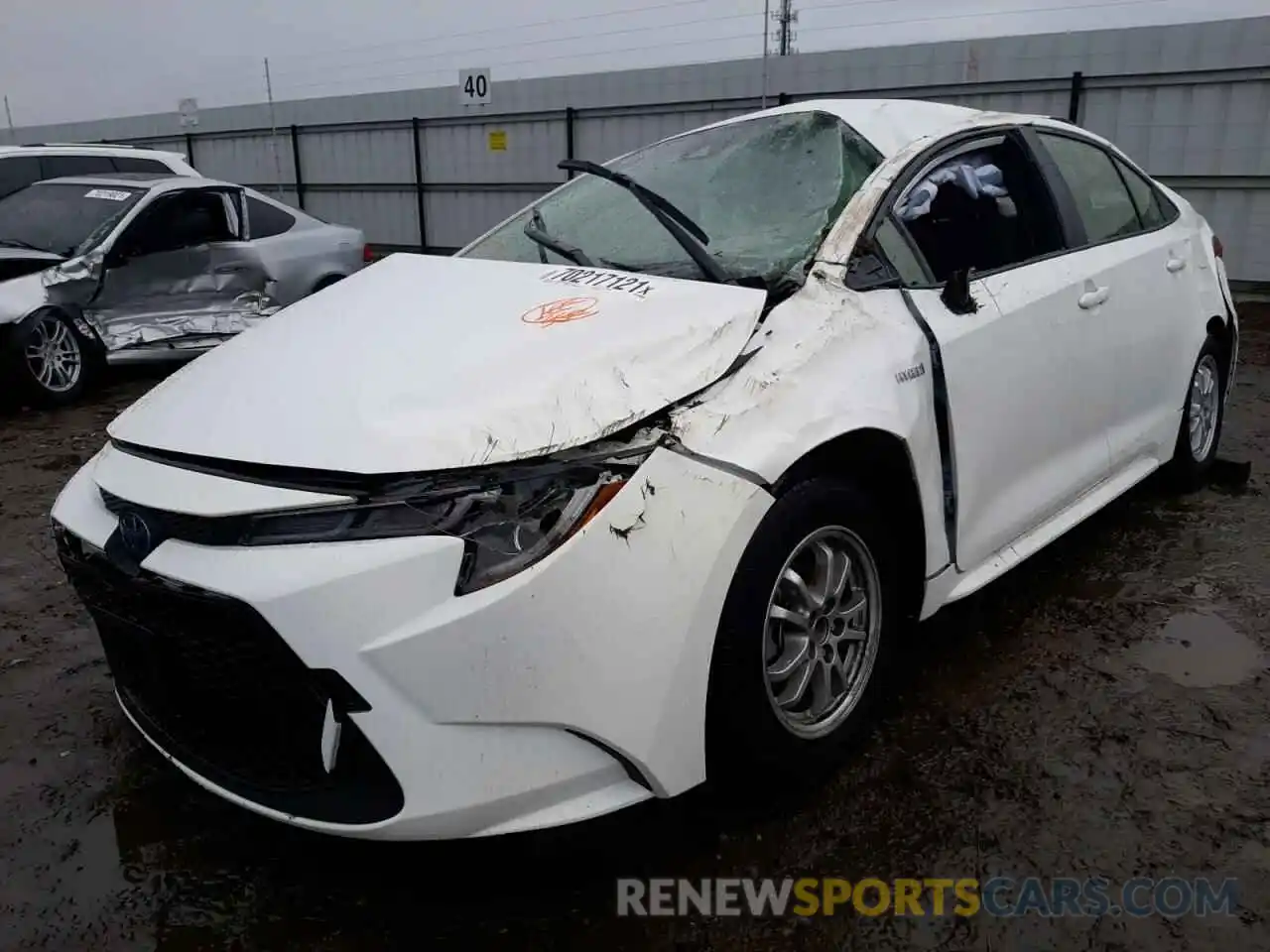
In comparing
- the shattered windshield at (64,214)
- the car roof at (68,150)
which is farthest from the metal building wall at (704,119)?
the shattered windshield at (64,214)

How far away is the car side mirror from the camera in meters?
2.61

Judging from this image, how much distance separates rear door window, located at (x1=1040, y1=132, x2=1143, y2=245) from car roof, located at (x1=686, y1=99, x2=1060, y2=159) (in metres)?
0.29

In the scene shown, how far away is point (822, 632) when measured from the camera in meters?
2.31

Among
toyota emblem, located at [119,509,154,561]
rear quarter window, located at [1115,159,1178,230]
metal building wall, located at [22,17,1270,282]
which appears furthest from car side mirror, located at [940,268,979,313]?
metal building wall, located at [22,17,1270,282]

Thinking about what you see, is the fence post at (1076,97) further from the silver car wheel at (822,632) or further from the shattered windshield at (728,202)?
the silver car wheel at (822,632)

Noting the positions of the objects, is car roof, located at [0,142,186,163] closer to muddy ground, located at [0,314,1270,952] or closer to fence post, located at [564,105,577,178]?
fence post, located at [564,105,577,178]

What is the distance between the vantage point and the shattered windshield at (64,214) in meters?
7.06

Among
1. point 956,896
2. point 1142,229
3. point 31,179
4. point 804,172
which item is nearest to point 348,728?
point 956,896

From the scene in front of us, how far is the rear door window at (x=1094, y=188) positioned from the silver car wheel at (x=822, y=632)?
164 cm

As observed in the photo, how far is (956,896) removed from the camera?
80.4 inches

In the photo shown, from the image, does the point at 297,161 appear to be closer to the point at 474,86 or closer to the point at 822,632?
the point at 474,86

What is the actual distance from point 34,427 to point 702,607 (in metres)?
5.86

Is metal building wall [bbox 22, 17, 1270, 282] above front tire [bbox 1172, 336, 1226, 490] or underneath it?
above

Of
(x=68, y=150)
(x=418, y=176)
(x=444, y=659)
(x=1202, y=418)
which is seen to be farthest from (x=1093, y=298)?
(x=418, y=176)
